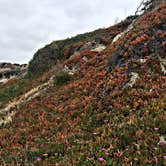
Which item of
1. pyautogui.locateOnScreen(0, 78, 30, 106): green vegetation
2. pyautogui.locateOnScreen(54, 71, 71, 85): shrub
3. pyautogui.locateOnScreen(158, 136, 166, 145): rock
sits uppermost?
pyautogui.locateOnScreen(54, 71, 71, 85): shrub

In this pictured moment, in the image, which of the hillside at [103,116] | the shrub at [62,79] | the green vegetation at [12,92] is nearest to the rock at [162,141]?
the hillside at [103,116]

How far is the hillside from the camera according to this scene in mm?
8703

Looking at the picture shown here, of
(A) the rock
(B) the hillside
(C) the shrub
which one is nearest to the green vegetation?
(B) the hillside

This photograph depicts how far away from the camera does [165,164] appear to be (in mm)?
7094

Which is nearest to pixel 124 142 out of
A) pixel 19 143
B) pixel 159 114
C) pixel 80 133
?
pixel 159 114

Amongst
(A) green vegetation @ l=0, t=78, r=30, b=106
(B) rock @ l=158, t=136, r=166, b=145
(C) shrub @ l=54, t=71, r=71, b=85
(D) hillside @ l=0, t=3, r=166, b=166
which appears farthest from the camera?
(A) green vegetation @ l=0, t=78, r=30, b=106

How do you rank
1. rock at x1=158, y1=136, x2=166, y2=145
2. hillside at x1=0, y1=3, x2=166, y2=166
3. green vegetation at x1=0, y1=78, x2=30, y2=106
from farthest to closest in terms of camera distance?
green vegetation at x1=0, y1=78, x2=30, y2=106, hillside at x1=0, y1=3, x2=166, y2=166, rock at x1=158, y1=136, x2=166, y2=145

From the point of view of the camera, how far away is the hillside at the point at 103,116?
28.6 ft

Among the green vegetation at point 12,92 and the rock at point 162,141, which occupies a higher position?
the green vegetation at point 12,92

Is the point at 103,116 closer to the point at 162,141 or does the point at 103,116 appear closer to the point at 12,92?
the point at 162,141

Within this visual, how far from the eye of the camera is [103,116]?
42.8 ft

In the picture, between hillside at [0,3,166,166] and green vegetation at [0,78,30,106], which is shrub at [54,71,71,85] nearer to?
hillside at [0,3,166,166]

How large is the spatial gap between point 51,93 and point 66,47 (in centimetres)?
1668

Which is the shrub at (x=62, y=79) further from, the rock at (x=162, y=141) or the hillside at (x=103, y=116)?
the rock at (x=162, y=141)
